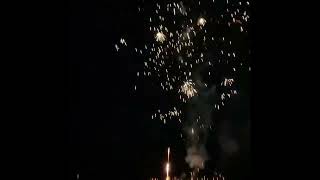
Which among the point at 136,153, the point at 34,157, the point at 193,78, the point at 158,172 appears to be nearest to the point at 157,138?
the point at 158,172

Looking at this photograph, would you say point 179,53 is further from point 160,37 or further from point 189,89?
point 189,89

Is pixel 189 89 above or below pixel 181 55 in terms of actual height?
below

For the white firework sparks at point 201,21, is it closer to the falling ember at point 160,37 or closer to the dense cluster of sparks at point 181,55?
the dense cluster of sparks at point 181,55

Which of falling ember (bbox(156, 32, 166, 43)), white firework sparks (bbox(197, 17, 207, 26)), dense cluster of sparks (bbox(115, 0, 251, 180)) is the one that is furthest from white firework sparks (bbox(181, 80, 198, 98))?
white firework sparks (bbox(197, 17, 207, 26))

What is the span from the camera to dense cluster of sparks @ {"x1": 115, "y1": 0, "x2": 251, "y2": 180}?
4.39m

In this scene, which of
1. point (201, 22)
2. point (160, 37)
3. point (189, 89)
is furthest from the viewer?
point (189, 89)

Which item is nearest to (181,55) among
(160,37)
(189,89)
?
(160,37)

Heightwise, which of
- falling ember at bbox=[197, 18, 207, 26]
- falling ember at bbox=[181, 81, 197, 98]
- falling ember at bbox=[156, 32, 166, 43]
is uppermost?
falling ember at bbox=[156, 32, 166, 43]

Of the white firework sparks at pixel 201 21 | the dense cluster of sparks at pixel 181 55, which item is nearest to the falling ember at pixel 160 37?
the dense cluster of sparks at pixel 181 55

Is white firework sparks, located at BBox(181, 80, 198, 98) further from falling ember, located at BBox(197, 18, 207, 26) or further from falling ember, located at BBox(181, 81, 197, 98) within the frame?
falling ember, located at BBox(197, 18, 207, 26)

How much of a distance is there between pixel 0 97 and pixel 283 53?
2.46ft

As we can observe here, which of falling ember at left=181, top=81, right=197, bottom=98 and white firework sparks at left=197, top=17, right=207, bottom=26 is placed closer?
white firework sparks at left=197, top=17, right=207, bottom=26

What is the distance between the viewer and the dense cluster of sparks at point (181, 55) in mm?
4395

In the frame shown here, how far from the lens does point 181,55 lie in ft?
16.2
